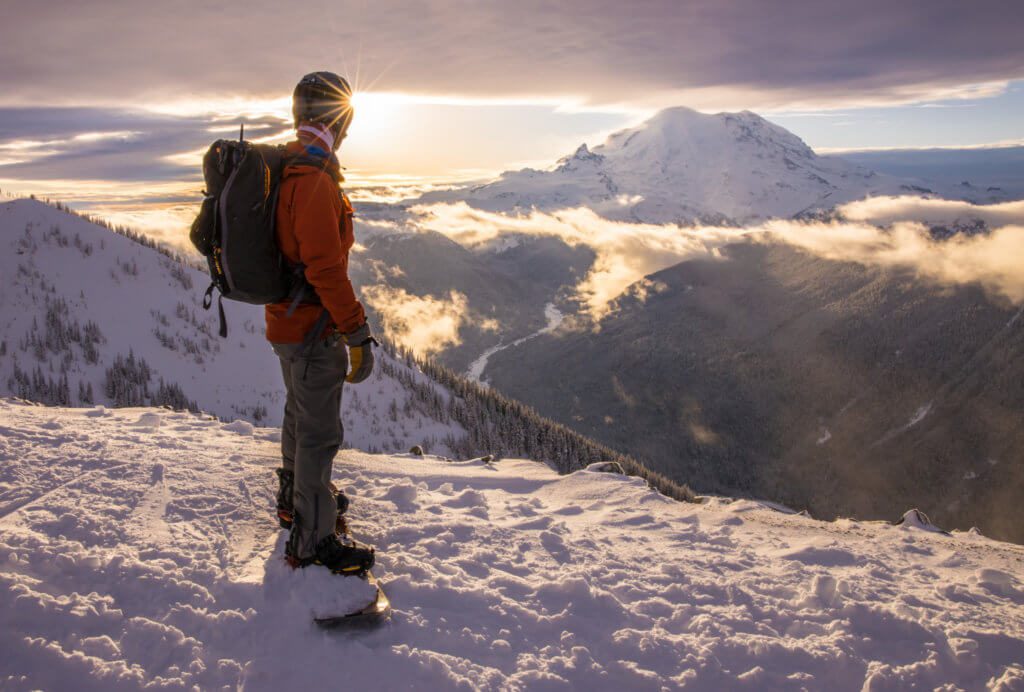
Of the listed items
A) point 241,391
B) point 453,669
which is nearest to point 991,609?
point 453,669

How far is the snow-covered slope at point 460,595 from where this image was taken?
14.3 feet

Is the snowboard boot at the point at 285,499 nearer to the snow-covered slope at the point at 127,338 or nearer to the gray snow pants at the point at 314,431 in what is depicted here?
the gray snow pants at the point at 314,431

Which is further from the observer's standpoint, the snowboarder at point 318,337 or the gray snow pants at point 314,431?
the gray snow pants at point 314,431

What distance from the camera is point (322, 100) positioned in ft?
17.5

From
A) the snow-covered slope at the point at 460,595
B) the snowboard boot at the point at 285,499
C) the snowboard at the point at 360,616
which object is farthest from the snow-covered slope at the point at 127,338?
the snowboard at the point at 360,616

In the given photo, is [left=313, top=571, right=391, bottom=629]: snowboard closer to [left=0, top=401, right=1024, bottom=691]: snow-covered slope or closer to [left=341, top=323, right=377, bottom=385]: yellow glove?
[left=0, top=401, right=1024, bottom=691]: snow-covered slope

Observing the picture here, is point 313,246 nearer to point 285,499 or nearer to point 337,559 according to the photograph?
point 337,559

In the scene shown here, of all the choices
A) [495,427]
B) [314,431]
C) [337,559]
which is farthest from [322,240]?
[495,427]

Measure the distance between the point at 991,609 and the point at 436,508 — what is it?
6037mm

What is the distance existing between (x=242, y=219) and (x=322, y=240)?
66 centimetres

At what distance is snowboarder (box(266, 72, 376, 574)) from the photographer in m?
5.07

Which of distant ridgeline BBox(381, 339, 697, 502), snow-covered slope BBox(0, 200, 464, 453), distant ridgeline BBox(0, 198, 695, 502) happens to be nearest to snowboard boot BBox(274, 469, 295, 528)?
distant ridgeline BBox(0, 198, 695, 502)

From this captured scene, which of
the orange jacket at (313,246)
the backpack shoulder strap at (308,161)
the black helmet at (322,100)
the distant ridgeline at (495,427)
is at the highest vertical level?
the black helmet at (322,100)

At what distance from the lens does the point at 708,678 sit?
15.3ft
